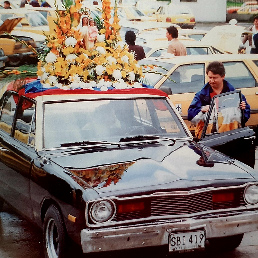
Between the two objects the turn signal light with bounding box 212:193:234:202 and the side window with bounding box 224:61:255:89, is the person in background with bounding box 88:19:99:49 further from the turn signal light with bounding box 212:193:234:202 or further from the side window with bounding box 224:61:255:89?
the side window with bounding box 224:61:255:89

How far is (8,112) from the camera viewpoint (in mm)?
7254

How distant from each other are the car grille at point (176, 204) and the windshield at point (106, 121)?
115 cm

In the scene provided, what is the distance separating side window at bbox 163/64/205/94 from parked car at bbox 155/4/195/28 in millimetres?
12523

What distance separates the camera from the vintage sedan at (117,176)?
5.02m

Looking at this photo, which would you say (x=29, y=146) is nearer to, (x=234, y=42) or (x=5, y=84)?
(x=5, y=84)

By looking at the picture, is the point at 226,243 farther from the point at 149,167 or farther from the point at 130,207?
the point at 130,207

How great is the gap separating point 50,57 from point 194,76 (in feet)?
15.4

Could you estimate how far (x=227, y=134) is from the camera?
653cm

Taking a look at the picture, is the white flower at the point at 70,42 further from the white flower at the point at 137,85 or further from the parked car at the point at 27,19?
the parked car at the point at 27,19

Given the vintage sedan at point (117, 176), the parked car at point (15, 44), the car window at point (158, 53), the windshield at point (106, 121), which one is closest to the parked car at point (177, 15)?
the parked car at point (15, 44)

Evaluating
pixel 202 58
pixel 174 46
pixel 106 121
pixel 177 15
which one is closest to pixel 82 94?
pixel 106 121

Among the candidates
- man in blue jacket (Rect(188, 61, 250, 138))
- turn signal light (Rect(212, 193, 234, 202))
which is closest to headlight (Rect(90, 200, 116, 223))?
turn signal light (Rect(212, 193, 234, 202))

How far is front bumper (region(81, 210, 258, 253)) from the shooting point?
4914 millimetres

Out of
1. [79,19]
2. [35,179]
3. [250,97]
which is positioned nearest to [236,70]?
[250,97]
